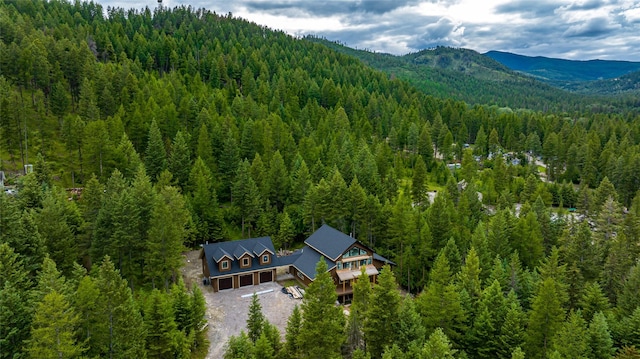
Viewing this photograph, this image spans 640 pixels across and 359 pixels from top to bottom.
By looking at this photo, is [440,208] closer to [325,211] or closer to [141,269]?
[325,211]

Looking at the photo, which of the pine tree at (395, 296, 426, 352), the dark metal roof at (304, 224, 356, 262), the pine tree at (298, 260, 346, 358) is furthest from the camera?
the dark metal roof at (304, 224, 356, 262)

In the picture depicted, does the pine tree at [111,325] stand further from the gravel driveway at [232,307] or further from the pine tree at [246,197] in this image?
the pine tree at [246,197]

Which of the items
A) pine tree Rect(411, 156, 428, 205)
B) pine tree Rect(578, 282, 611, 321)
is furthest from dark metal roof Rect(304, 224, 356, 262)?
pine tree Rect(411, 156, 428, 205)

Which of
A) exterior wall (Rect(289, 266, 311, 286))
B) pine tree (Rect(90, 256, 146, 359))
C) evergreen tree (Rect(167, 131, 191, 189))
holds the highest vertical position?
evergreen tree (Rect(167, 131, 191, 189))

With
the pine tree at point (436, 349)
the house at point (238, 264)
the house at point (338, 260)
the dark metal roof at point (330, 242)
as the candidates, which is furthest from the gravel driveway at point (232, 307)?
the pine tree at point (436, 349)

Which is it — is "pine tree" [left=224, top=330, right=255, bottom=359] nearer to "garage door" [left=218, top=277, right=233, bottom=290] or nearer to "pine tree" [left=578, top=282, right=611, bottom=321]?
"garage door" [left=218, top=277, right=233, bottom=290]

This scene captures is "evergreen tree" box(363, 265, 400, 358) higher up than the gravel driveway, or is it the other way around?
"evergreen tree" box(363, 265, 400, 358)

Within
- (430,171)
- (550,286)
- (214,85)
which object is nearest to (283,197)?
(550,286)
